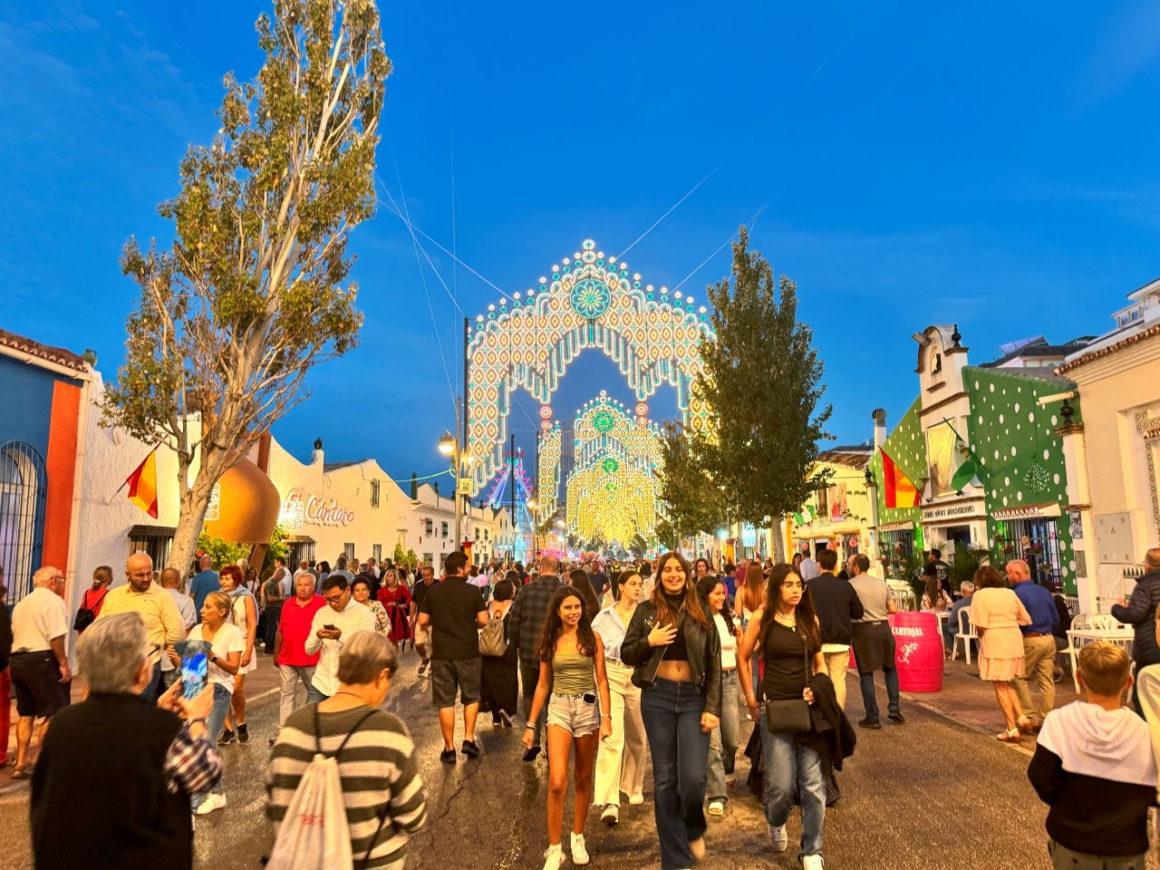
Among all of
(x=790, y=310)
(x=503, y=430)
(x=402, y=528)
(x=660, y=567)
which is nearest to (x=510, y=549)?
(x=402, y=528)

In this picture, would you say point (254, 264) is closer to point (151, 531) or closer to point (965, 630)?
point (151, 531)

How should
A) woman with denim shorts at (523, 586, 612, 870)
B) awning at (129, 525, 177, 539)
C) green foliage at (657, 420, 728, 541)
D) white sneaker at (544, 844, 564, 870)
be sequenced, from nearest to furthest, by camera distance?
white sneaker at (544, 844, 564, 870), woman with denim shorts at (523, 586, 612, 870), awning at (129, 525, 177, 539), green foliage at (657, 420, 728, 541)

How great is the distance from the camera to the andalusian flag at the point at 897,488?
2319 cm

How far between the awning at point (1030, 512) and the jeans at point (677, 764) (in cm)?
1430

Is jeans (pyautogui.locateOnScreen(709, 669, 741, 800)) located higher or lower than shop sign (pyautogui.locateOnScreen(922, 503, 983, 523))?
lower

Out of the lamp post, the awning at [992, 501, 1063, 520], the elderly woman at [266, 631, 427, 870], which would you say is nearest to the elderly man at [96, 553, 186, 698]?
the elderly woman at [266, 631, 427, 870]

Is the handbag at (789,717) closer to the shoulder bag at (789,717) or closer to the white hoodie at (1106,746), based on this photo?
the shoulder bag at (789,717)

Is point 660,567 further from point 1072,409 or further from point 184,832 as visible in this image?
point 1072,409

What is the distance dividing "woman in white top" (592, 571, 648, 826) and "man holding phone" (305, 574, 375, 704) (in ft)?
7.20

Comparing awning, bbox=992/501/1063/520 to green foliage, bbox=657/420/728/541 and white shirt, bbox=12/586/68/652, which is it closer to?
green foliage, bbox=657/420/728/541

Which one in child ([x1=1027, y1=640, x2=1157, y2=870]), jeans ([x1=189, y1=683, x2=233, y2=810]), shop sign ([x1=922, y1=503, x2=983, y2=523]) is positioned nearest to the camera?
child ([x1=1027, y1=640, x2=1157, y2=870])

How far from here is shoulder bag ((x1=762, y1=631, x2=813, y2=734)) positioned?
5367 millimetres

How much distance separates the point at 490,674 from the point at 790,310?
56.0 feet

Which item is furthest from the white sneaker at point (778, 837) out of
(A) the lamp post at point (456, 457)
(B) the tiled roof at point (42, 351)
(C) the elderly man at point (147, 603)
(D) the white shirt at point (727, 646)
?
(A) the lamp post at point (456, 457)
